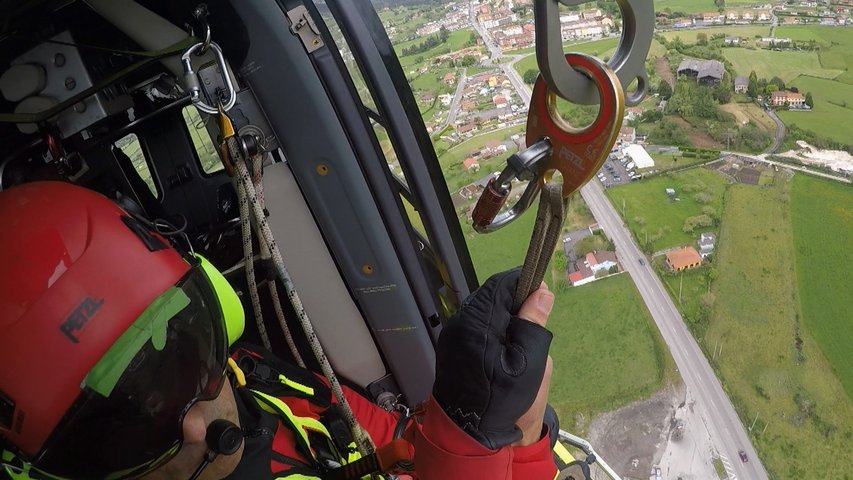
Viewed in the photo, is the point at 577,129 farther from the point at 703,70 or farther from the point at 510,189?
the point at 703,70

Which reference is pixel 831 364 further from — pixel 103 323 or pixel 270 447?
pixel 103 323

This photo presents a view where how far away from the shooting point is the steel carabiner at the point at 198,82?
38.0 inches

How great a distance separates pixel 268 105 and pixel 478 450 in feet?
2.76

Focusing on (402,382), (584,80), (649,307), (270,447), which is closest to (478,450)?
(270,447)

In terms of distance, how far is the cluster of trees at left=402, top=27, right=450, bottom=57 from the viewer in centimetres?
167

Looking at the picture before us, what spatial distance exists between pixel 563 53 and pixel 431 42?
4.06 ft

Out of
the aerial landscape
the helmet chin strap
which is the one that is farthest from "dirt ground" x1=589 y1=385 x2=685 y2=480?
the helmet chin strap

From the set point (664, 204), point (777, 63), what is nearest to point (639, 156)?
point (664, 204)

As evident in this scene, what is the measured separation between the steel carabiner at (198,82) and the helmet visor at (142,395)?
1.11 ft

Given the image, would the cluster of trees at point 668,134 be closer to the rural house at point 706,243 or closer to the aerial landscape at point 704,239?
the aerial landscape at point 704,239

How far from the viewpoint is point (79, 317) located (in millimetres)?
808

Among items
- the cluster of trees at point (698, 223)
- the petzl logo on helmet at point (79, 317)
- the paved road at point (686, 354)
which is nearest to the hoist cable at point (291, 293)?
the petzl logo on helmet at point (79, 317)

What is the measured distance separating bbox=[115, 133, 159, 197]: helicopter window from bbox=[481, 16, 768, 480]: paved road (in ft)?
3.95

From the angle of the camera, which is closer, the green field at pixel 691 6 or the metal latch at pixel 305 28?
the metal latch at pixel 305 28
